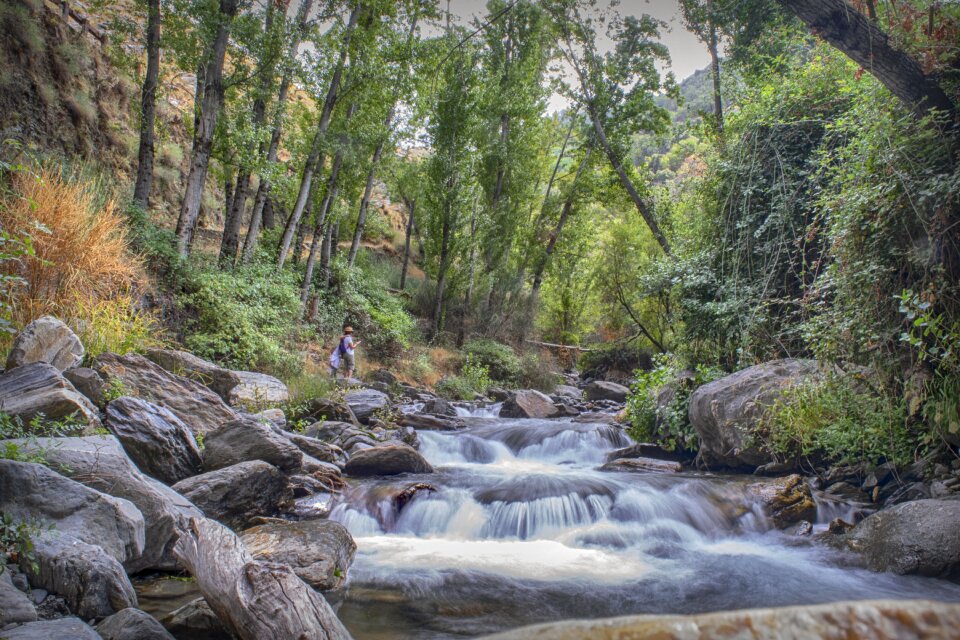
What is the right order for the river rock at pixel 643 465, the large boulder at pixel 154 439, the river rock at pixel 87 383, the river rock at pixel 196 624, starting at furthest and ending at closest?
the river rock at pixel 643 465, the river rock at pixel 87 383, the large boulder at pixel 154 439, the river rock at pixel 196 624

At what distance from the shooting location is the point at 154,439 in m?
5.52

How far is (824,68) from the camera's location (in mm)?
8203

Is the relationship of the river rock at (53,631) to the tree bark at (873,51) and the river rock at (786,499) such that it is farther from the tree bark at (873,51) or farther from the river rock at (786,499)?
the river rock at (786,499)

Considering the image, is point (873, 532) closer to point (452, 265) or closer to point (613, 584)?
point (613, 584)

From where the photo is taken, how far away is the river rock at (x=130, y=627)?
279cm

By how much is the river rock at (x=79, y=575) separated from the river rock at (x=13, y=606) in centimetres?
19

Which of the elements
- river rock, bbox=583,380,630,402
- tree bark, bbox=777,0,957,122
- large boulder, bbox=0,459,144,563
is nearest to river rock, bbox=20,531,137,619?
large boulder, bbox=0,459,144,563

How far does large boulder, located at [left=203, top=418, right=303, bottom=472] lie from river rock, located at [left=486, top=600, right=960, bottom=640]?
582 cm

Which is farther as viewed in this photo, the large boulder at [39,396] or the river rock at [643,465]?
the river rock at [643,465]

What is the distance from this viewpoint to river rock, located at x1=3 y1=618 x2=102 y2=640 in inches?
92.2

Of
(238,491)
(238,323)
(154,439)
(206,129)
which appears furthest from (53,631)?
(206,129)

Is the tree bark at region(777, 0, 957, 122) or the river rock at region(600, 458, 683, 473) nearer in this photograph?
the tree bark at region(777, 0, 957, 122)

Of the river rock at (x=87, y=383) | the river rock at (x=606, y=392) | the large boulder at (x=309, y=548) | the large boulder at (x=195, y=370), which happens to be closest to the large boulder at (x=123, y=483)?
the large boulder at (x=309, y=548)

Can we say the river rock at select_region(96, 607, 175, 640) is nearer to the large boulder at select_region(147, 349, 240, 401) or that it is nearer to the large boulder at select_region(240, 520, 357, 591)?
the large boulder at select_region(240, 520, 357, 591)
